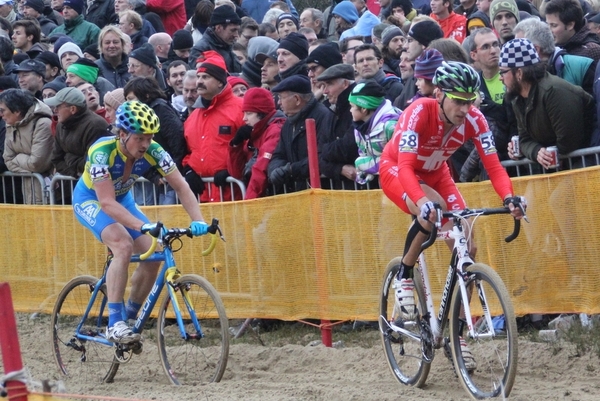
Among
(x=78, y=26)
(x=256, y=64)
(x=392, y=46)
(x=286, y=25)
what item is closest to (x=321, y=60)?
(x=392, y=46)

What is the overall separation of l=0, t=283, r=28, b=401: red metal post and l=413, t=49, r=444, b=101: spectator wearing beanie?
430 cm

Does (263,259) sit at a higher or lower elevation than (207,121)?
lower

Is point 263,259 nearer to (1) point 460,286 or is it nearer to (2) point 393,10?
(1) point 460,286

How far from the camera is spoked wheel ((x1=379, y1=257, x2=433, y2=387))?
7.75m

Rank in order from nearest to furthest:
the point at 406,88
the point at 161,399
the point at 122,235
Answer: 1. the point at 161,399
2. the point at 122,235
3. the point at 406,88

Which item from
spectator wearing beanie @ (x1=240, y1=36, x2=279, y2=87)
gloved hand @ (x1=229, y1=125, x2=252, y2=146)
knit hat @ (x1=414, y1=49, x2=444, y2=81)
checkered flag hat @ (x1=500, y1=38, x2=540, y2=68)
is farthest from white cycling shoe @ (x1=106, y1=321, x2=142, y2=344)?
spectator wearing beanie @ (x1=240, y1=36, x2=279, y2=87)

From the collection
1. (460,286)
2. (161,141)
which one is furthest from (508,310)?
(161,141)

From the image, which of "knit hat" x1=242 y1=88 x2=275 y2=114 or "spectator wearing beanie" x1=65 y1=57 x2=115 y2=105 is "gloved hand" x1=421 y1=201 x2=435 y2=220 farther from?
"spectator wearing beanie" x1=65 y1=57 x2=115 y2=105

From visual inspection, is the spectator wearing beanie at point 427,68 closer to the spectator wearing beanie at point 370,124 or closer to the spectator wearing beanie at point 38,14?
the spectator wearing beanie at point 370,124

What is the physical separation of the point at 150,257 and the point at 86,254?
308 cm

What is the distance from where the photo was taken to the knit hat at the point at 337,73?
10102 millimetres

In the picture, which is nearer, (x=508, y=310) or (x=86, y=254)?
→ (x=508, y=310)

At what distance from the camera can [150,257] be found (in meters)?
8.71

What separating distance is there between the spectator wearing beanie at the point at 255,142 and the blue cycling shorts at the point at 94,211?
151 cm
